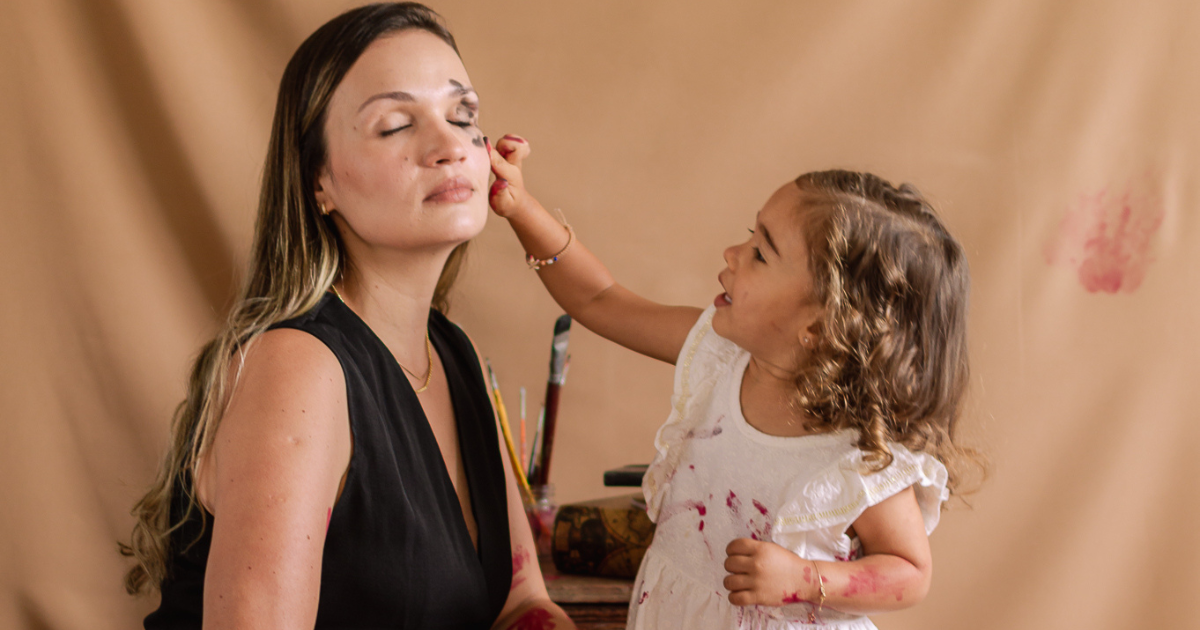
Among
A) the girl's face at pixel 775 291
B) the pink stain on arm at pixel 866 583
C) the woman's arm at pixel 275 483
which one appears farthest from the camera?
the girl's face at pixel 775 291

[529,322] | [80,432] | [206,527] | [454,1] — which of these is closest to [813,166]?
[529,322]

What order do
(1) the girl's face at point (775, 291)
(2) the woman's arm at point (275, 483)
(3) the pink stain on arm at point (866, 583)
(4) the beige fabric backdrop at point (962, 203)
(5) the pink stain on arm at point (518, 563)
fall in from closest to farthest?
(2) the woman's arm at point (275, 483)
(3) the pink stain on arm at point (866, 583)
(1) the girl's face at point (775, 291)
(5) the pink stain on arm at point (518, 563)
(4) the beige fabric backdrop at point (962, 203)

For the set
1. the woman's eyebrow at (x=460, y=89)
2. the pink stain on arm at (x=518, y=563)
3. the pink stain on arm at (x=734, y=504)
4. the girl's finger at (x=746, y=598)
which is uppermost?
the woman's eyebrow at (x=460, y=89)

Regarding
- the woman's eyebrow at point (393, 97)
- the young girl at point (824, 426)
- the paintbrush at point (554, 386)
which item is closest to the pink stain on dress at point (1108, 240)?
the young girl at point (824, 426)

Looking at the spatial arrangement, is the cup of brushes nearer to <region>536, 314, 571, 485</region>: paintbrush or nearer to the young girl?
<region>536, 314, 571, 485</region>: paintbrush

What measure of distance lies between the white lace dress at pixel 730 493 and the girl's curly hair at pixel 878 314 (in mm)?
41

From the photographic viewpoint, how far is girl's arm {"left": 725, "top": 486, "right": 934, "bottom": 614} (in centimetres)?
92

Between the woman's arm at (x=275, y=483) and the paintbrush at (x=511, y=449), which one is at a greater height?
the woman's arm at (x=275, y=483)

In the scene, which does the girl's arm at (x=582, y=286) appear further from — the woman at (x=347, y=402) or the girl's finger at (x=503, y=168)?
the woman at (x=347, y=402)

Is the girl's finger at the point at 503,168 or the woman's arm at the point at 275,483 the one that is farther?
the girl's finger at the point at 503,168

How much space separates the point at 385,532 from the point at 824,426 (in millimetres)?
547

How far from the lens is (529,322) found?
68.0 inches

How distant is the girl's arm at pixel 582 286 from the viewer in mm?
1259

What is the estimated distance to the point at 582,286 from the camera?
133cm
